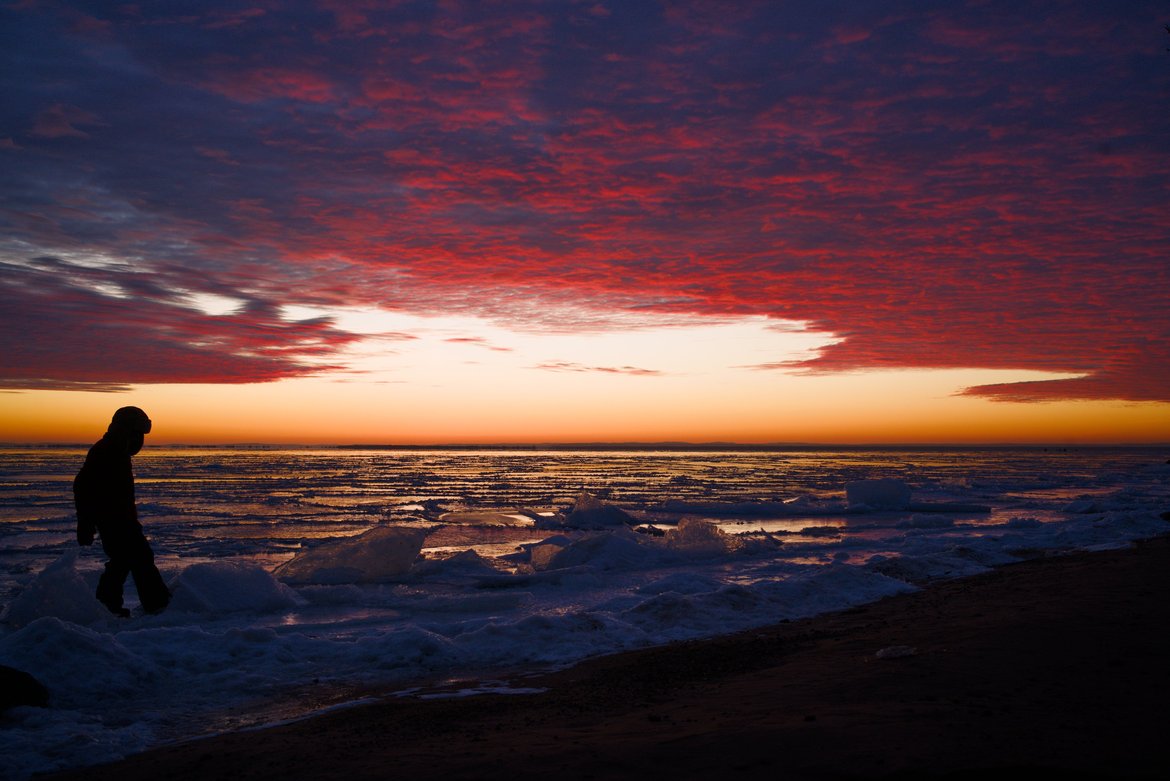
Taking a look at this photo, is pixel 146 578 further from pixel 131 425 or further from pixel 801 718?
pixel 801 718

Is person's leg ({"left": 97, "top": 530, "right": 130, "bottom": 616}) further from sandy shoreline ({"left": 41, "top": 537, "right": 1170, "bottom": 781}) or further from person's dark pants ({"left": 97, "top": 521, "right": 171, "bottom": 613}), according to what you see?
sandy shoreline ({"left": 41, "top": 537, "right": 1170, "bottom": 781})

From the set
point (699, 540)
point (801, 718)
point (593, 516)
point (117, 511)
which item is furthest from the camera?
point (593, 516)

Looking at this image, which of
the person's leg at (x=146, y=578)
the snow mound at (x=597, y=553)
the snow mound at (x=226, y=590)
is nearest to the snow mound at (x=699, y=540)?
the snow mound at (x=597, y=553)

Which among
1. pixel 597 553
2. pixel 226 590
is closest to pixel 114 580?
pixel 226 590

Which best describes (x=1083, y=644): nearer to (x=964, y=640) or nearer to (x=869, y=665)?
(x=964, y=640)

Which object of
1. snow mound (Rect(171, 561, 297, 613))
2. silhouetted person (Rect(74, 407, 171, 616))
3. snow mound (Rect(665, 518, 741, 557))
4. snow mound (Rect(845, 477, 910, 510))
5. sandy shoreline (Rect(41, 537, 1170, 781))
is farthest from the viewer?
snow mound (Rect(845, 477, 910, 510))

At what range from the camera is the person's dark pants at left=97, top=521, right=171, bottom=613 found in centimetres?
875

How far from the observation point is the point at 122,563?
8836 mm

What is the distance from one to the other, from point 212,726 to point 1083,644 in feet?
21.5

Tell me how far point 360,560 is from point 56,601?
15.1 feet

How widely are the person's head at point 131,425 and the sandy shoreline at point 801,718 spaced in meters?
5.06

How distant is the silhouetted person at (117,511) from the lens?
27.8 feet

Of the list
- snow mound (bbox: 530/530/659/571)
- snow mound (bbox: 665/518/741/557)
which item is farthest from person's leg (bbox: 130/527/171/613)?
snow mound (bbox: 665/518/741/557)

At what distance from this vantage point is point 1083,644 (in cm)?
607
